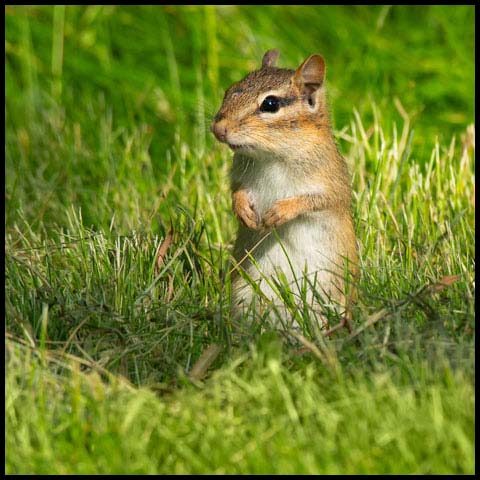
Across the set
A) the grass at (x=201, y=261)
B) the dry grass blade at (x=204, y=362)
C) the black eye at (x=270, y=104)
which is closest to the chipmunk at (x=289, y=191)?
the black eye at (x=270, y=104)

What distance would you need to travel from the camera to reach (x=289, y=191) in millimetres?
4285

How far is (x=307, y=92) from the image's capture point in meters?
4.36

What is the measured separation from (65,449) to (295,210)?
1.54 meters

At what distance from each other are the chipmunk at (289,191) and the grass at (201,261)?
0.58 feet

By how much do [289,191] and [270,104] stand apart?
0.35m

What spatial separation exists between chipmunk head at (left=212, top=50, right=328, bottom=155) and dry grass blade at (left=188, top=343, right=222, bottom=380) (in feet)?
2.92

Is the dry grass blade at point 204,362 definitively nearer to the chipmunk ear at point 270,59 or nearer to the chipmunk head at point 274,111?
the chipmunk head at point 274,111

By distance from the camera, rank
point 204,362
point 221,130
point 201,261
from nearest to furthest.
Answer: point 204,362 → point 221,130 → point 201,261

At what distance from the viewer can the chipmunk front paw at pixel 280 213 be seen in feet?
13.8

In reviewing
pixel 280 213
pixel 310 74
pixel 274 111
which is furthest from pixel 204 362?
pixel 310 74

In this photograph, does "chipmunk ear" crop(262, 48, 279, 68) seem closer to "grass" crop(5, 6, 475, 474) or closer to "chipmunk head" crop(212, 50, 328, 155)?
"chipmunk head" crop(212, 50, 328, 155)

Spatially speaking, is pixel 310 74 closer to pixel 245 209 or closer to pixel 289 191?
pixel 289 191

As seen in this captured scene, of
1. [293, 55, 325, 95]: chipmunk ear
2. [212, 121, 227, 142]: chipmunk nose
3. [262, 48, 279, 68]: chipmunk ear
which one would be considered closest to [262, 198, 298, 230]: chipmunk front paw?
[212, 121, 227, 142]: chipmunk nose

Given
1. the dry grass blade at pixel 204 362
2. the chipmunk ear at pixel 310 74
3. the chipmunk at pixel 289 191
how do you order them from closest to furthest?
the dry grass blade at pixel 204 362, the chipmunk at pixel 289 191, the chipmunk ear at pixel 310 74
